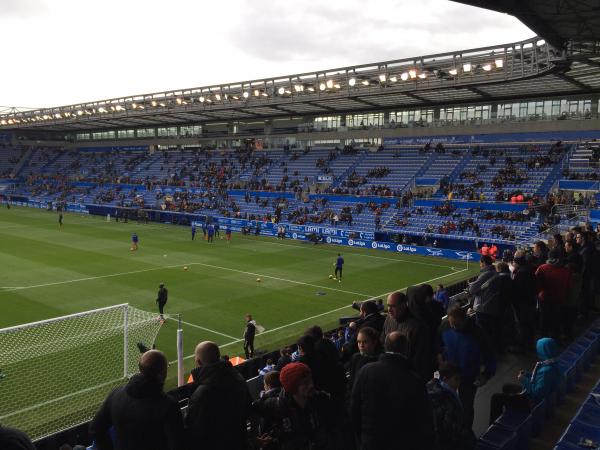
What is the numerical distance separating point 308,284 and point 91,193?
52.3 metres

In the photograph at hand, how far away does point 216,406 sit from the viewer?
4.10 m

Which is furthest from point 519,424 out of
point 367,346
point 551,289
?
point 551,289

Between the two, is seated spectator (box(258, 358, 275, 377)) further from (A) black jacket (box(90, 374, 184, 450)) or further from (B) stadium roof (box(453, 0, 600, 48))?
(B) stadium roof (box(453, 0, 600, 48))

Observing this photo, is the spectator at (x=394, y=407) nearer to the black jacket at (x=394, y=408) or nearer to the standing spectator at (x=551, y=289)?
the black jacket at (x=394, y=408)

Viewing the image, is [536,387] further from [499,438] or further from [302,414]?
[302,414]

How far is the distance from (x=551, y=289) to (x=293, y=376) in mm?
6818

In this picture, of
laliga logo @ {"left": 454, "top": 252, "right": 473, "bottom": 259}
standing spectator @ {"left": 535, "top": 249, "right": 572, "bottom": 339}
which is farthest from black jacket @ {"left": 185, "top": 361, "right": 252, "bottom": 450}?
laliga logo @ {"left": 454, "top": 252, "right": 473, "bottom": 259}

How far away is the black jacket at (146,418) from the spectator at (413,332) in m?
2.77

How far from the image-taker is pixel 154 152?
75688 millimetres

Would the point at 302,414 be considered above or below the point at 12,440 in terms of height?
below

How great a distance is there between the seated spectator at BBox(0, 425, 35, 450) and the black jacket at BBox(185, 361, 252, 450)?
4.34 feet

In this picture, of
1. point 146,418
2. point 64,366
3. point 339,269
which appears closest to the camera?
point 146,418

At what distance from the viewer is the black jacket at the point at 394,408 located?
13.1 ft

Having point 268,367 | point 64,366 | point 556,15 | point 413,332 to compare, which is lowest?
point 64,366
